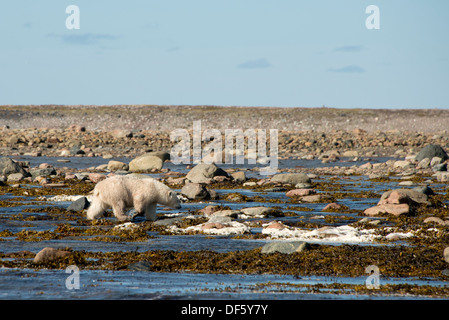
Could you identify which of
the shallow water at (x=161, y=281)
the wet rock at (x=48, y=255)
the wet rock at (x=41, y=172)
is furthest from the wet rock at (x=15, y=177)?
the wet rock at (x=48, y=255)

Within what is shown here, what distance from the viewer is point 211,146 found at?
5516 cm

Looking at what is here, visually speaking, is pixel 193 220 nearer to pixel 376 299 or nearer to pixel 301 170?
pixel 376 299

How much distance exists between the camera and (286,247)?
14.1 meters

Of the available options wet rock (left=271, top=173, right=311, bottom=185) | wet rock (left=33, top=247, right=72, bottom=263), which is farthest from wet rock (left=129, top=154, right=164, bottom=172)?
wet rock (left=33, top=247, right=72, bottom=263)

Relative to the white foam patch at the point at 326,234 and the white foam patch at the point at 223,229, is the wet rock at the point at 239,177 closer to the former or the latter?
the white foam patch at the point at 223,229

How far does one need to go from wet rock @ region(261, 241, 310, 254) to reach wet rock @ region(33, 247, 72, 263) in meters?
4.17

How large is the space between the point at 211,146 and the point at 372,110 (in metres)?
38.9

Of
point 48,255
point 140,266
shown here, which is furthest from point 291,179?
point 48,255

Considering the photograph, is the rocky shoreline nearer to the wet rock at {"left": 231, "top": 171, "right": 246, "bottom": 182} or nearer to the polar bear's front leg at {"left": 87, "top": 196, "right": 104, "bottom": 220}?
the wet rock at {"left": 231, "top": 171, "right": 246, "bottom": 182}

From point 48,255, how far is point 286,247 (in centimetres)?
494

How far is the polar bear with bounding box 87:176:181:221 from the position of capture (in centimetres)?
1830

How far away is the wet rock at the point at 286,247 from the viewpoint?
1398 centimetres

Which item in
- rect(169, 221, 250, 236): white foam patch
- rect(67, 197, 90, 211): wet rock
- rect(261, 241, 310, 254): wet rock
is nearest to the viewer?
rect(261, 241, 310, 254): wet rock
